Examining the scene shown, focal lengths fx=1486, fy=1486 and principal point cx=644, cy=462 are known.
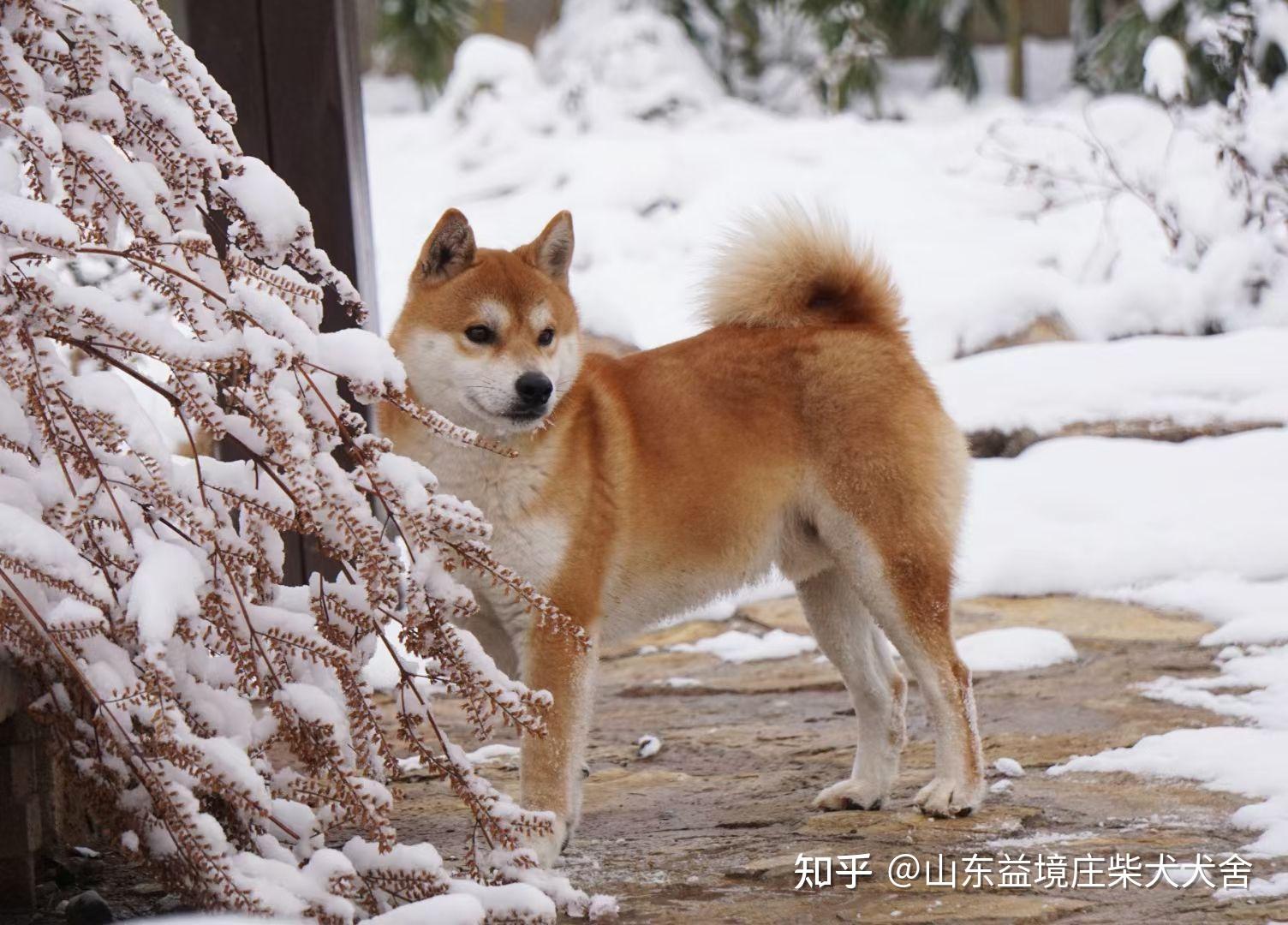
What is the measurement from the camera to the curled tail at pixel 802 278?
3.55m

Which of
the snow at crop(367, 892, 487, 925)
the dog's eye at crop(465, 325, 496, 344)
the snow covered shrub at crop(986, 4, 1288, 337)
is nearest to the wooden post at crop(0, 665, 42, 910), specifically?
the snow at crop(367, 892, 487, 925)

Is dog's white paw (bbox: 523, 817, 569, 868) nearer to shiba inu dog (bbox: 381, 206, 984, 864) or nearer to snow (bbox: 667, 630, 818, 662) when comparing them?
shiba inu dog (bbox: 381, 206, 984, 864)

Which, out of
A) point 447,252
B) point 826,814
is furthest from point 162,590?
point 826,814

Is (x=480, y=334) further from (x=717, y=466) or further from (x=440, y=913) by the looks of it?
(x=440, y=913)

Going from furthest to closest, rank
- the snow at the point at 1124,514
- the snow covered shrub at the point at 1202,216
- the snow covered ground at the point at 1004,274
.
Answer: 1. the snow covered shrub at the point at 1202,216
2. the snow at the point at 1124,514
3. the snow covered ground at the point at 1004,274

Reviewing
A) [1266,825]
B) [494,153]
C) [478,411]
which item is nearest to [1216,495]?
[1266,825]

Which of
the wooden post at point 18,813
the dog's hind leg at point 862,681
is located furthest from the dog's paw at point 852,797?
the wooden post at point 18,813

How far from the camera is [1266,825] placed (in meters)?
2.83

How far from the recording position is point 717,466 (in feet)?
11.0

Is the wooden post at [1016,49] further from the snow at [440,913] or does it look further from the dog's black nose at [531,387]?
the snow at [440,913]

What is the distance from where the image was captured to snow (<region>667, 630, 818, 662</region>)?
15.6ft

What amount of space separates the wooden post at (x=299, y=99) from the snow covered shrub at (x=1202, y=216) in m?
3.95

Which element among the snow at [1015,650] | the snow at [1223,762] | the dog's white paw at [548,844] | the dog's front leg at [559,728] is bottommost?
the snow at [1015,650]

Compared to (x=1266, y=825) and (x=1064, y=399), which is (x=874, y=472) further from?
(x=1064, y=399)
